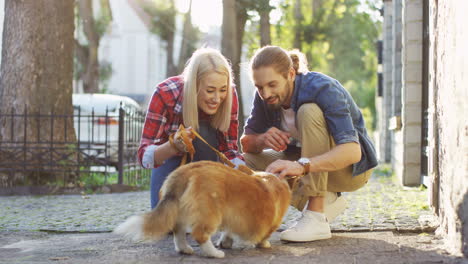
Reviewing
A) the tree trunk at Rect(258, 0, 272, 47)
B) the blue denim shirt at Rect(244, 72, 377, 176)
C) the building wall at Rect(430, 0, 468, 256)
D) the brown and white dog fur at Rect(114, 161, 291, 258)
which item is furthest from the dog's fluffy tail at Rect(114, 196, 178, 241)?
the tree trunk at Rect(258, 0, 272, 47)

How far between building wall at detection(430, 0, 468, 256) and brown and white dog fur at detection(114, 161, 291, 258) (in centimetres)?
111

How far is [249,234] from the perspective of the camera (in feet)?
13.6

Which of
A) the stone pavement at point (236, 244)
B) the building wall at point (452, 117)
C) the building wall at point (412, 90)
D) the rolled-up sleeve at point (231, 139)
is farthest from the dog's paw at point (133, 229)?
the building wall at point (412, 90)

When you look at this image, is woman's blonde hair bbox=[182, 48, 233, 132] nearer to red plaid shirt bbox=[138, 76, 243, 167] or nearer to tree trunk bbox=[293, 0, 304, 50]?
red plaid shirt bbox=[138, 76, 243, 167]

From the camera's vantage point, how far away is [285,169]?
4426 millimetres

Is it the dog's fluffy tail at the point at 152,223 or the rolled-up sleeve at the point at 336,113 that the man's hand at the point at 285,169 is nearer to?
the rolled-up sleeve at the point at 336,113

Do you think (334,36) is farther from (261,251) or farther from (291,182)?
(261,251)

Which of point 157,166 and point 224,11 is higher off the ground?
point 224,11

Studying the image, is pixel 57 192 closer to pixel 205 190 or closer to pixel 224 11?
pixel 224 11

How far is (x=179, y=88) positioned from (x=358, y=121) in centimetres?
142

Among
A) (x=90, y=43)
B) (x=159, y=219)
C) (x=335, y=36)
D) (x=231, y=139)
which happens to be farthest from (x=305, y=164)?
(x=335, y=36)

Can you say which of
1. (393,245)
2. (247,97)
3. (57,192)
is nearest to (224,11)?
(57,192)

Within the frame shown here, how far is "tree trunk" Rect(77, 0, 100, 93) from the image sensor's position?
71.5 ft

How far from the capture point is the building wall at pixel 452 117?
389cm
